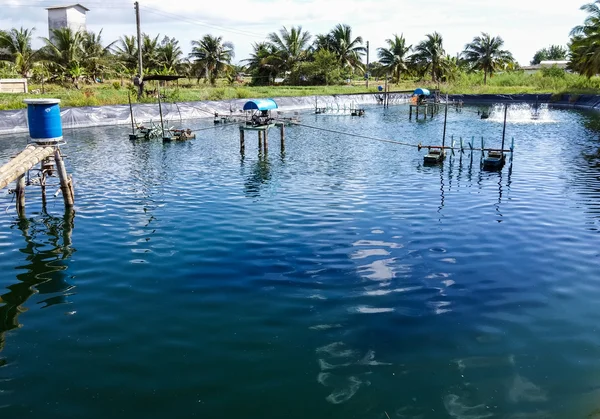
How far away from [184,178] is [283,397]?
66.5 feet

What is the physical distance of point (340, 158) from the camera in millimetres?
34000

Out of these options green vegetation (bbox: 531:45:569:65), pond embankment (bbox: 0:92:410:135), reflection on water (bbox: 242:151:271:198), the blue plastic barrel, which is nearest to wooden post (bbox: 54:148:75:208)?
the blue plastic barrel

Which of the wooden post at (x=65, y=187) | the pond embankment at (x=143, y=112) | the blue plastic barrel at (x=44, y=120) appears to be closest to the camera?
the blue plastic barrel at (x=44, y=120)

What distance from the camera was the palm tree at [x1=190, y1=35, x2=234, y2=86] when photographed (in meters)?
86.2

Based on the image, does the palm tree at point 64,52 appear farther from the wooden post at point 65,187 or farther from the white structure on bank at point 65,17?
the white structure on bank at point 65,17

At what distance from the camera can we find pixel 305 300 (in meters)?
12.6

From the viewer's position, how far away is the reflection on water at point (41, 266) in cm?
1250

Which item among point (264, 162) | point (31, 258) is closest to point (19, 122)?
point (264, 162)

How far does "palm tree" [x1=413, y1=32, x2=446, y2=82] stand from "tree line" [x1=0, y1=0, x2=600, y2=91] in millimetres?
182

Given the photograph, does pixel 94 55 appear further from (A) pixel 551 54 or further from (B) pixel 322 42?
(A) pixel 551 54

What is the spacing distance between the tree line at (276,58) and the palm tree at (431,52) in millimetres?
182

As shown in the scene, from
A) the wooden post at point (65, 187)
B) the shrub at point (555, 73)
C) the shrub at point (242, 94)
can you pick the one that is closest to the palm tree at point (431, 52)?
the shrub at point (555, 73)

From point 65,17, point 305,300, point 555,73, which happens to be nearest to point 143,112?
point 305,300

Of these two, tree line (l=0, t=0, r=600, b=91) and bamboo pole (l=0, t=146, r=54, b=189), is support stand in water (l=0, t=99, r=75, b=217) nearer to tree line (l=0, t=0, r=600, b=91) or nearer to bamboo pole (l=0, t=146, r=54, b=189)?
bamboo pole (l=0, t=146, r=54, b=189)
